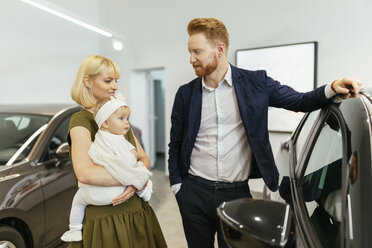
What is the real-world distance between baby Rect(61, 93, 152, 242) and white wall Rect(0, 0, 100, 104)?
4.03 m

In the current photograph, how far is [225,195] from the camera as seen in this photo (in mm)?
1452

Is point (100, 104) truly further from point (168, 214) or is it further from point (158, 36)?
point (158, 36)

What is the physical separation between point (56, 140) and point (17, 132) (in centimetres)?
33

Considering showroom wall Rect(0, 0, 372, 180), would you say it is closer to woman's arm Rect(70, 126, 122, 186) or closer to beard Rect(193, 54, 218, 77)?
beard Rect(193, 54, 218, 77)

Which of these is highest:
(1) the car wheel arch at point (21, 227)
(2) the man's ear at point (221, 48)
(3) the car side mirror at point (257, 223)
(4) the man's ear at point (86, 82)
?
(2) the man's ear at point (221, 48)

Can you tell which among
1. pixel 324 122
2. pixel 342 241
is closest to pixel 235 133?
pixel 324 122

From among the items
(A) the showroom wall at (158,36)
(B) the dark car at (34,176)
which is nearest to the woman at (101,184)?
(B) the dark car at (34,176)

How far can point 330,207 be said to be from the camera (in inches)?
37.5

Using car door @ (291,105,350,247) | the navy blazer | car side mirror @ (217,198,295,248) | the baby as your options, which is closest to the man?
the navy blazer

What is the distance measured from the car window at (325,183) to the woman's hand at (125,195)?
2.27 feet

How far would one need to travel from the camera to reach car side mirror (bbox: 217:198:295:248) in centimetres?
73

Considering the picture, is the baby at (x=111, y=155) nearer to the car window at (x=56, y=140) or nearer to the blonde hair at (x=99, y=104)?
the blonde hair at (x=99, y=104)

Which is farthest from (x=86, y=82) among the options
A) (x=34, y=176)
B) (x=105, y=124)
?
(x=34, y=176)

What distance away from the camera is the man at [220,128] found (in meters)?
1.43
